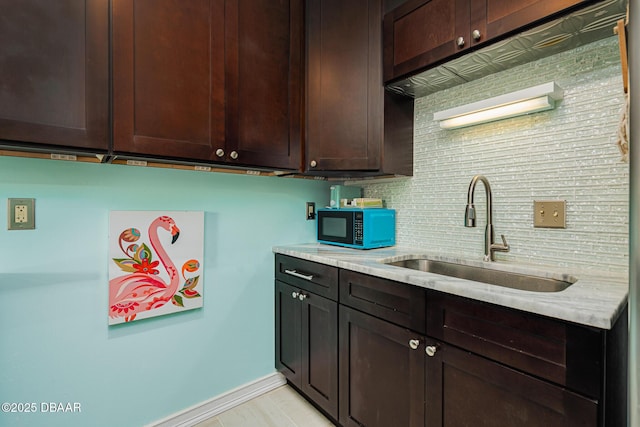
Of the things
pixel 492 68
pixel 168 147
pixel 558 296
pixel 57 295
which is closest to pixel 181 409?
pixel 57 295

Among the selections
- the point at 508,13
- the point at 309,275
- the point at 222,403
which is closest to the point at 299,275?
the point at 309,275

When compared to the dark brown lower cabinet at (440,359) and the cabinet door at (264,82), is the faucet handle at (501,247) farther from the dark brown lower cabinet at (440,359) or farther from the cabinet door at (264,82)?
the cabinet door at (264,82)

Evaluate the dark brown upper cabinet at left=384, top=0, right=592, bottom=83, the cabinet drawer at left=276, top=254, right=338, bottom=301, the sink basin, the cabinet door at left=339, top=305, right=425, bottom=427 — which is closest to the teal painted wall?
the cabinet drawer at left=276, top=254, right=338, bottom=301

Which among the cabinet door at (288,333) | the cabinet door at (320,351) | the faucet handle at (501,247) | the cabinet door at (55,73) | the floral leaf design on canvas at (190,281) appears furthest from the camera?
the cabinet door at (288,333)

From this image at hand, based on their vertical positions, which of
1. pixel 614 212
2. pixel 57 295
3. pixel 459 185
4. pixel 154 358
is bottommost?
pixel 154 358

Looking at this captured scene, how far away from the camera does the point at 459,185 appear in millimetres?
1642

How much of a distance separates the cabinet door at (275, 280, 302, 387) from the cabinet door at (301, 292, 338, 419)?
64 millimetres

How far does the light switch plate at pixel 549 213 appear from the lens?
1.28 m

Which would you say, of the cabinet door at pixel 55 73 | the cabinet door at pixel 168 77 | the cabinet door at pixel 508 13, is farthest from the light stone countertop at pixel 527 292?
the cabinet door at pixel 55 73

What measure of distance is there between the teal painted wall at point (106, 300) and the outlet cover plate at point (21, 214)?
0.02m

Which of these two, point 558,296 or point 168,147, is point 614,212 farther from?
point 168,147

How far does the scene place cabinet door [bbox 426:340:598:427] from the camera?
80 cm

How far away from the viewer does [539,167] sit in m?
1.35

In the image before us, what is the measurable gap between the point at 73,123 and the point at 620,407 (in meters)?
1.97
